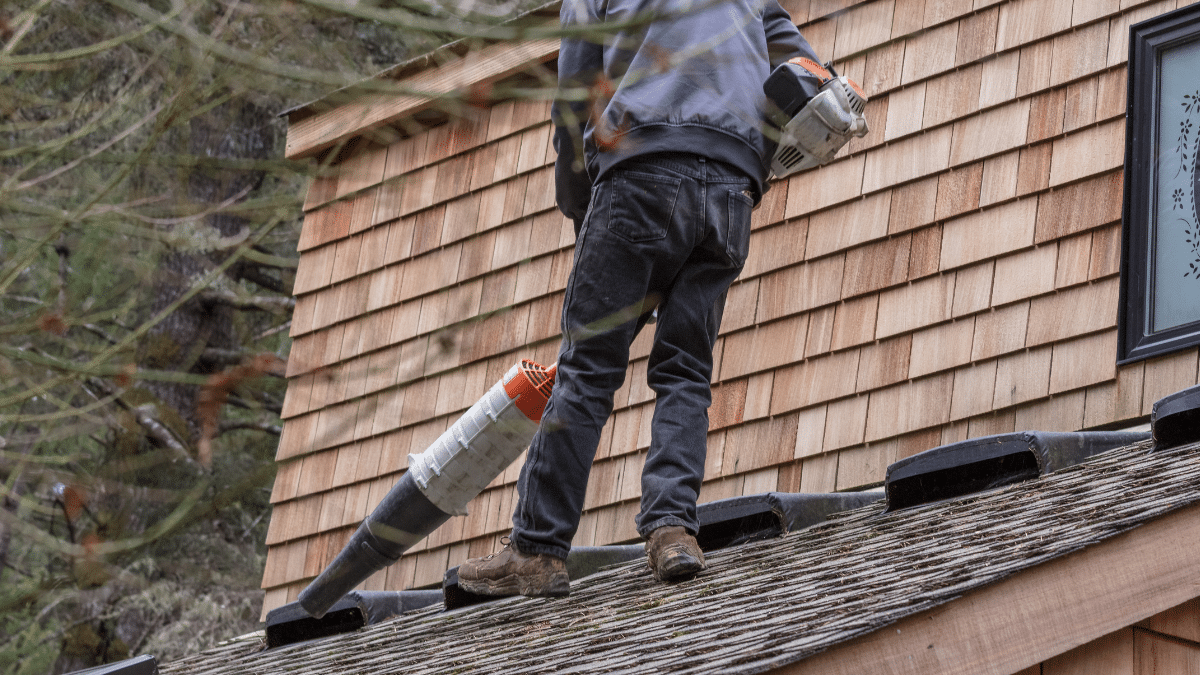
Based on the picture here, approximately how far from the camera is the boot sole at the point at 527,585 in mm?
3971

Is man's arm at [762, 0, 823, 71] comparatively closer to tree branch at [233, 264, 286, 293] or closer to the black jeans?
the black jeans

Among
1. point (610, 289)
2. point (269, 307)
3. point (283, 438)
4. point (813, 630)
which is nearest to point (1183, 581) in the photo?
point (813, 630)

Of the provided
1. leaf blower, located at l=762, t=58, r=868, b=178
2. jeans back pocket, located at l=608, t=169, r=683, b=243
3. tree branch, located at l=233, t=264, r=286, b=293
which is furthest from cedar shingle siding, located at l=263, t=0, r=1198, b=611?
tree branch, located at l=233, t=264, r=286, b=293

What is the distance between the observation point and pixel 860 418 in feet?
17.5

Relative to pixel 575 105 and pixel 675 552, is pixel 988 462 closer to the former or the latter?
pixel 675 552

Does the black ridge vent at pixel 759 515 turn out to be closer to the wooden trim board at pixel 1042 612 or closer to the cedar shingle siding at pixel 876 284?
the cedar shingle siding at pixel 876 284

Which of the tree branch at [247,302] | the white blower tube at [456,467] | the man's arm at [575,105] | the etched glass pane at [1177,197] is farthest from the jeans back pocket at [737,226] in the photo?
the tree branch at [247,302]

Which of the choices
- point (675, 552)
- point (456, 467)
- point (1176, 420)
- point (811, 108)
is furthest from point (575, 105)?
point (1176, 420)

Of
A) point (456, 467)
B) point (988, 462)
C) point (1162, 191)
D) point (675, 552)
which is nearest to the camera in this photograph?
point (675, 552)

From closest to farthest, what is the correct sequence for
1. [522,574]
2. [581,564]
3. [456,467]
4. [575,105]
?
1. [522,574]
2. [575,105]
3. [456,467]
4. [581,564]

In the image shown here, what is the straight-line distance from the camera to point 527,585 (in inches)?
156

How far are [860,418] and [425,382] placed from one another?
2337 mm

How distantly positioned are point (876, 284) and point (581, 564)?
5.21ft

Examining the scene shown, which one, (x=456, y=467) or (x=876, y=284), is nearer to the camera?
(x=456, y=467)
